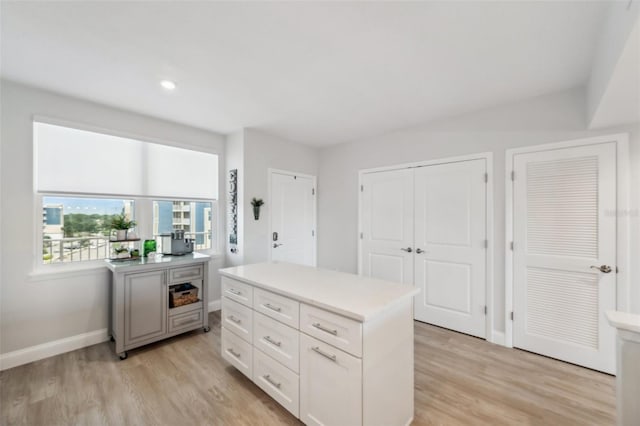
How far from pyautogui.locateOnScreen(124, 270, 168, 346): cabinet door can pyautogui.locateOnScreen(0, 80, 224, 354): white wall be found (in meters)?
0.58

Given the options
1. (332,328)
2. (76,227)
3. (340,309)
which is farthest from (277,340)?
(76,227)

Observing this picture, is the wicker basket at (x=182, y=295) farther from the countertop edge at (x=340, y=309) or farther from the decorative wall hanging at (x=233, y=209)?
the countertop edge at (x=340, y=309)

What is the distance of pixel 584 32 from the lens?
174 centimetres

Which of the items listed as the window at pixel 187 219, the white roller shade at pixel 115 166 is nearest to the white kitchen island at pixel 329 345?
the window at pixel 187 219

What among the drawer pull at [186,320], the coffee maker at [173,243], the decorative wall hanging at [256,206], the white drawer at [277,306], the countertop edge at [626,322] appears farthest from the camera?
the decorative wall hanging at [256,206]

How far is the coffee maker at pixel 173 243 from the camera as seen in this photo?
3.18 meters

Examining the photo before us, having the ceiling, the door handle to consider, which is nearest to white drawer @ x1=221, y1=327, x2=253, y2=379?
the ceiling

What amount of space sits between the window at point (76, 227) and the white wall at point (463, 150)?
2.94 metres

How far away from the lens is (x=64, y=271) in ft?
8.63

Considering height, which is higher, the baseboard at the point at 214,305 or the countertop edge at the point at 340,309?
the countertop edge at the point at 340,309

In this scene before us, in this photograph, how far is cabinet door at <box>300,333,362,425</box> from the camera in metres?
1.35

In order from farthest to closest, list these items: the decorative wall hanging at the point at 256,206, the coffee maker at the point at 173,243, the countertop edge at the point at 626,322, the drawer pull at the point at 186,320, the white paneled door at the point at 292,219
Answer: the white paneled door at the point at 292,219 < the decorative wall hanging at the point at 256,206 < the coffee maker at the point at 173,243 < the drawer pull at the point at 186,320 < the countertop edge at the point at 626,322

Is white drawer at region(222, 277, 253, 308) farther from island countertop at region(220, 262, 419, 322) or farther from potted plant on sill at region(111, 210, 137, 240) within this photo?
potted plant on sill at region(111, 210, 137, 240)

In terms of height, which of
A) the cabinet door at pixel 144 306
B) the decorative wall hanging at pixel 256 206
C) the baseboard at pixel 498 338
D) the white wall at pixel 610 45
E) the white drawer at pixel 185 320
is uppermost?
the white wall at pixel 610 45
